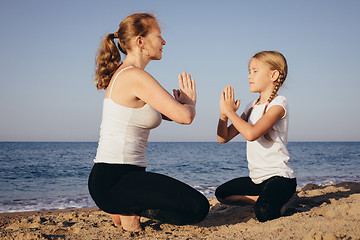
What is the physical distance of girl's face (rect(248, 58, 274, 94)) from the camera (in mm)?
3318

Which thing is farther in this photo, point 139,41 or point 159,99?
point 139,41

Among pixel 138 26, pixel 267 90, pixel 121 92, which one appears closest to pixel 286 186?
pixel 267 90

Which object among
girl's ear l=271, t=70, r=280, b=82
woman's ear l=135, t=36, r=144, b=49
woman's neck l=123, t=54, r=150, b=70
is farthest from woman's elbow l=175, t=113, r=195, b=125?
girl's ear l=271, t=70, r=280, b=82

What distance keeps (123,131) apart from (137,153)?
0.24 metres

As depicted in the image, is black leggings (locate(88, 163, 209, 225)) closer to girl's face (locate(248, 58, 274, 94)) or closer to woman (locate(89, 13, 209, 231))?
woman (locate(89, 13, 209, 231))

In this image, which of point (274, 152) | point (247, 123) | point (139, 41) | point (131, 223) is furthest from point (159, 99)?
point (274, 152)

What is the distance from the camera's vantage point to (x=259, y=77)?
3.32m

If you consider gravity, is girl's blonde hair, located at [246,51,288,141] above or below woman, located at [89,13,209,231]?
above

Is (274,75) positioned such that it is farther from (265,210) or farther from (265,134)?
(265,210)

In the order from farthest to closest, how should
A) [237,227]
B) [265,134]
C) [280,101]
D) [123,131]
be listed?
[265,134] < [280,101] < [237,227] < [123,131]

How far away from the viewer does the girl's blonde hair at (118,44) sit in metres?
2.90

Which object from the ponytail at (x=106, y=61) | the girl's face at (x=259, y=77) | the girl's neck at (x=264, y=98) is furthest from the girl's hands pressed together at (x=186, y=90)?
the girl's neck at (x=264, y=98)

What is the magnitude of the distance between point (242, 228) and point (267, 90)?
144 centimetres

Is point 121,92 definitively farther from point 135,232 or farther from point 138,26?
point 135,232
